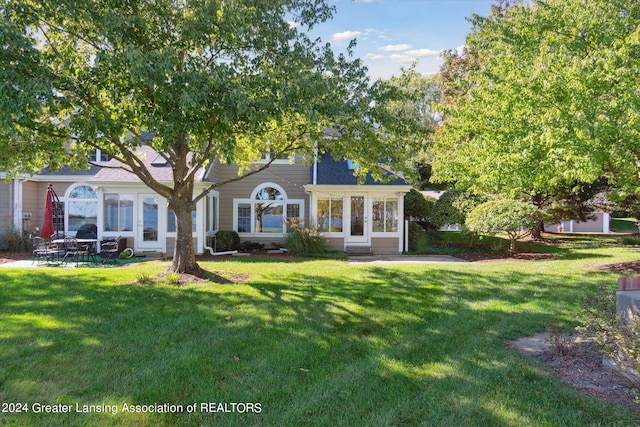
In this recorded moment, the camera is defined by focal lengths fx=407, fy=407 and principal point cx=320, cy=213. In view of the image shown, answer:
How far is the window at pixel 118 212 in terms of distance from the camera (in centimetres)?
1540

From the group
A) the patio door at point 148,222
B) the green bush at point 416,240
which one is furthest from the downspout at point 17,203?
the green bush at point 416,240

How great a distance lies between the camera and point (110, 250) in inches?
548

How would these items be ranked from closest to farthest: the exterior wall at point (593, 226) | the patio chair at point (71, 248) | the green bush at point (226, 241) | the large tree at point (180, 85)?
1. the large tree at point (180, 85)
2. the patio chair at point (71, 248)
3. the green bush at point (226, 241)
4. the exterior wall at point (593, 226)

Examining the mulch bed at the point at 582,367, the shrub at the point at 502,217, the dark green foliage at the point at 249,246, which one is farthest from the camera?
the dark green foliage at the point at 249,246

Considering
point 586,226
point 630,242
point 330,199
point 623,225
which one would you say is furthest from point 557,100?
point 623,225

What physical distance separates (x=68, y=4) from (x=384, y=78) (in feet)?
20.9

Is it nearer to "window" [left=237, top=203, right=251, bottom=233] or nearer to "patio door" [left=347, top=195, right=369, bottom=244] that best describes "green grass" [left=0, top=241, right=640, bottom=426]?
"patio door" [left=347, top=195, right=369, bottom=244]

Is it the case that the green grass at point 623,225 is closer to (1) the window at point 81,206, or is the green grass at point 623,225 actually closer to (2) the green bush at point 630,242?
(2) the green bush at point 630,242

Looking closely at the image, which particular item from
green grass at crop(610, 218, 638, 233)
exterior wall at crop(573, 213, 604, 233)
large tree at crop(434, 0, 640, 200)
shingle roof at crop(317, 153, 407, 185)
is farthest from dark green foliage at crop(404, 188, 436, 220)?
green grass at crop(610, 218, 638, 233)

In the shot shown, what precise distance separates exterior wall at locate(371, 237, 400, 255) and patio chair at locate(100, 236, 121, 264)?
9.50m

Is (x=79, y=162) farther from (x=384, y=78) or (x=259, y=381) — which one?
(x=259, y=381)

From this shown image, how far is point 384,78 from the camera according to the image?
9.56 meters

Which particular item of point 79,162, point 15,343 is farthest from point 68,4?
point 15,343

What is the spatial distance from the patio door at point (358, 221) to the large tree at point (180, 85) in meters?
6.41
